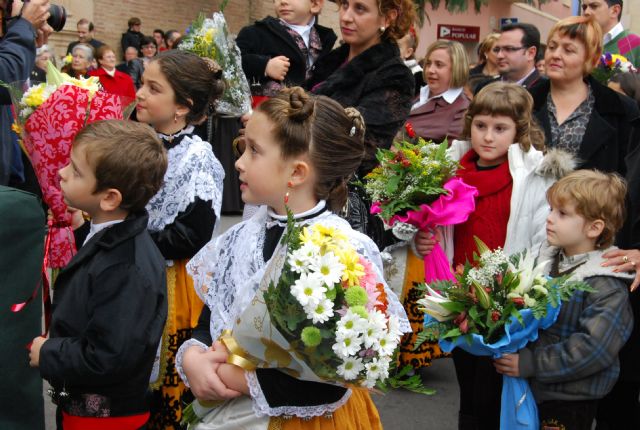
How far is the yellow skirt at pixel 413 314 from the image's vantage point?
495cm

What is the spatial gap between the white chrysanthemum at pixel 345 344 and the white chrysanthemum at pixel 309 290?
11 centimetres

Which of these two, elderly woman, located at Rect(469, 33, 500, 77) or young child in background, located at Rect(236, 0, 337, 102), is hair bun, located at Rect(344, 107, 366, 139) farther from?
elderly woman, located at Rect(469, 33, 500, 77)

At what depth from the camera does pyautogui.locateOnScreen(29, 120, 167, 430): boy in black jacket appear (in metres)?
2.49

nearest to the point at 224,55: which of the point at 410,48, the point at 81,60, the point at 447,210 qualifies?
the point at 447,210

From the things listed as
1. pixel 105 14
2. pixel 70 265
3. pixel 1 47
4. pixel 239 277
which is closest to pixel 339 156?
pixel 239 277

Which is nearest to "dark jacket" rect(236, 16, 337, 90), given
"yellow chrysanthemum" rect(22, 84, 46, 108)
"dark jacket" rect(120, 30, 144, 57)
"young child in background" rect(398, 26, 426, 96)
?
"yellow chrysanthemum" rect(22, 84, 46, 108)

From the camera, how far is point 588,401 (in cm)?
332

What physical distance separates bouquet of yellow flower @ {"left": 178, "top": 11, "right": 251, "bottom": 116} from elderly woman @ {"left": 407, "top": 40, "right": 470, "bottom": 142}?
6.41 ft

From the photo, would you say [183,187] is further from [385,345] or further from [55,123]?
[385,345]

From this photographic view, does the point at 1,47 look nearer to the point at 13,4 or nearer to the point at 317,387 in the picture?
the point at 13,4

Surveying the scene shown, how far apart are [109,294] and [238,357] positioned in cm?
58

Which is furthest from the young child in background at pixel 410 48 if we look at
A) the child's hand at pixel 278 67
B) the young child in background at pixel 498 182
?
the young child in background at pixel 498 182

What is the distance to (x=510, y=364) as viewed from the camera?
3.26m

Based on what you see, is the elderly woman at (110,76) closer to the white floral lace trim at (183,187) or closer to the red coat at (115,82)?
the red coat at (115,82)
